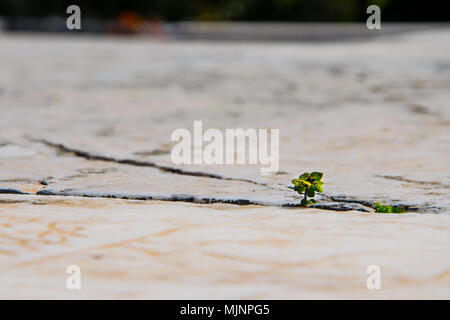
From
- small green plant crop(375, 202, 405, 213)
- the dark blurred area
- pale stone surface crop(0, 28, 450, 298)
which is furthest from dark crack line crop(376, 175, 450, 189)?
the dark blurred area

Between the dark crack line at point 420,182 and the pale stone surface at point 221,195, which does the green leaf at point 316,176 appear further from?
the dark crack line at point 420,182

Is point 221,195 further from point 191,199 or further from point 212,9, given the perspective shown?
point 212,9

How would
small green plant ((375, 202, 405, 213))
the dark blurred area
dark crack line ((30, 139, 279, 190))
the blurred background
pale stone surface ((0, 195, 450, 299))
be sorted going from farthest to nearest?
the dark blurred area, the blurred background, dark crack line ((30, 139, 279, 190)), small green plant ((375, 202, 405, 213)), pale stone surface ((0, 195, 450, 299))

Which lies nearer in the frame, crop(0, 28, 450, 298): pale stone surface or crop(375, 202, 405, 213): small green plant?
crop(0, 28, 450, 298): pale stone surface

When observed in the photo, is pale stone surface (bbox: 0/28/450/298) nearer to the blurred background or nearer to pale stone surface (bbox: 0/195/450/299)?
pale stone surface (bbox: 0/195/450/299)

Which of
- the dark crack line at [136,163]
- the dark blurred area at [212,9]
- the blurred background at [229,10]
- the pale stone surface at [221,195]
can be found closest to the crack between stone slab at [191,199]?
the pale stone surface at [221,195]

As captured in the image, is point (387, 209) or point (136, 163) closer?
point (387, 209)

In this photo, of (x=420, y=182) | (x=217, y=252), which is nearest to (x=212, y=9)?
(x=420, y=182)
